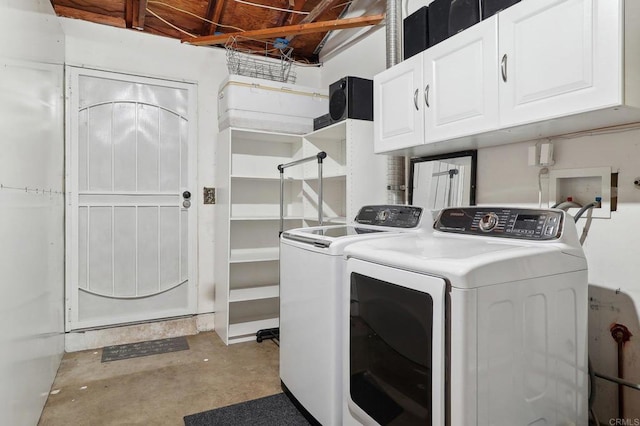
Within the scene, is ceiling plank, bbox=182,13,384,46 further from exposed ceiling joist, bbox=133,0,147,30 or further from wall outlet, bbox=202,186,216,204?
wall outlet, bbox=202,186,216,204

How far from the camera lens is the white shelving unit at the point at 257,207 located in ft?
10.3

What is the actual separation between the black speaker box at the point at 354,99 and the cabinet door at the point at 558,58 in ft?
4.03

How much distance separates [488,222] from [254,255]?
2.20 metres

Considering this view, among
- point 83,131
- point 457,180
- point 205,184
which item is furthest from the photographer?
point 205,184

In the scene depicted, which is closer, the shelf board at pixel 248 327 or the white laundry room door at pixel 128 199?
the white laundry room door at pixel 128 199

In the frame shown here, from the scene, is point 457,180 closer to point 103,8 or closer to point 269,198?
point 269,198

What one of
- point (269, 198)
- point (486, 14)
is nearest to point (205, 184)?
point (269, 198)

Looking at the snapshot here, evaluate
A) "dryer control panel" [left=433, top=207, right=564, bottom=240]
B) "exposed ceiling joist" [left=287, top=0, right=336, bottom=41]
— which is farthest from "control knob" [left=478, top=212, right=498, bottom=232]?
"exposed ceiling joist" [left=287, top=0, right=336, bottom=41]

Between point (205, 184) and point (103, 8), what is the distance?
1611 millimetres

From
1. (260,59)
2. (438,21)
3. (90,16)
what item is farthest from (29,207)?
(260,59)

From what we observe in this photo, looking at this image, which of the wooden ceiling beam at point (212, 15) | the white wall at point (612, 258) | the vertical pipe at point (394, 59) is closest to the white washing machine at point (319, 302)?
the vertical pipe at point (394, 59)

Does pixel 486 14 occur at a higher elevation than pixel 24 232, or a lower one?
higher

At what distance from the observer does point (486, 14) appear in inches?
66.4

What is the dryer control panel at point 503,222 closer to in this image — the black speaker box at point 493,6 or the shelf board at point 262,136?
the black speaker box at point 493,6
